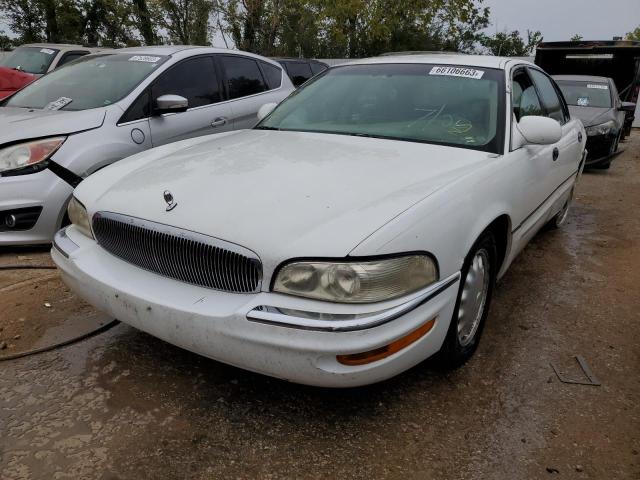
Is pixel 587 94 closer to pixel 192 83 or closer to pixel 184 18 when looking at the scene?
pixel 192 83

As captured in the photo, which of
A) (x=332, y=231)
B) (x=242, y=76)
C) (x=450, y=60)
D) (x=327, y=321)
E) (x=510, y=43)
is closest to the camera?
(x=327, y=321)

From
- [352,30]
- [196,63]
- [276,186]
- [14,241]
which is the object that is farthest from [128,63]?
[352,30]

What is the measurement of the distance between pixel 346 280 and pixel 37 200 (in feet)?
9.26

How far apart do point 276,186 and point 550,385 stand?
1660mm

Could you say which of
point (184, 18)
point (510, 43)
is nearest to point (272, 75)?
point (184, 18)

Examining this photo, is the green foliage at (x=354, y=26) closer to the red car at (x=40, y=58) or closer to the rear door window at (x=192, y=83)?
the red car at (x=40, y=58)

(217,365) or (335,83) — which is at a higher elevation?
(335,83)

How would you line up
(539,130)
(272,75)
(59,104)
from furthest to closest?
(272,75)
(59,104)
(539,130)

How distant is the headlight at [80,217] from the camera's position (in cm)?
251

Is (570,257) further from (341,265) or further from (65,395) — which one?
(65,395)

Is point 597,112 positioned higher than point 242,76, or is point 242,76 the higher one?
point 242,76

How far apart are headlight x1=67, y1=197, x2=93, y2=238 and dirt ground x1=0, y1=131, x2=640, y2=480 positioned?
2.07 feet

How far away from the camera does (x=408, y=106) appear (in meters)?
3.11

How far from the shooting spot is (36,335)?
2.80 meters
